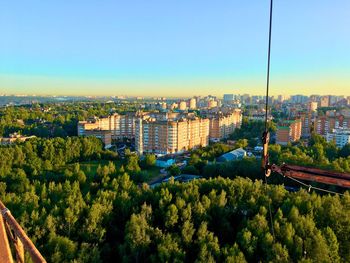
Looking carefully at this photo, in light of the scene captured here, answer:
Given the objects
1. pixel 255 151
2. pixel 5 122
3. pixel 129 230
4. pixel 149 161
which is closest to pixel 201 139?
pixel 255 151

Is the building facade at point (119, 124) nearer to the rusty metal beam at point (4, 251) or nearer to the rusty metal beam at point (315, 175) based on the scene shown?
the rusty metal beam at point (315, 175)

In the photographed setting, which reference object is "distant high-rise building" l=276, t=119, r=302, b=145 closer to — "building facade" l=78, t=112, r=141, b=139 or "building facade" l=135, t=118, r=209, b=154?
"building facade" l=135, t=118, r=209, b=154

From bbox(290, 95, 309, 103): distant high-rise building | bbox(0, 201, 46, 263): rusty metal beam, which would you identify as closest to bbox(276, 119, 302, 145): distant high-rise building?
bbox(0, 201, 46, 263): rusty metal beam

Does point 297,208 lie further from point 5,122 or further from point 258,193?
point 5,122

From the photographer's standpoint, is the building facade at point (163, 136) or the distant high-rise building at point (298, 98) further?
the distant high-rise building at point (298, 98)

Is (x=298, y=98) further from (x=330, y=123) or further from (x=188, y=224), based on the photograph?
(x=188, y=224)

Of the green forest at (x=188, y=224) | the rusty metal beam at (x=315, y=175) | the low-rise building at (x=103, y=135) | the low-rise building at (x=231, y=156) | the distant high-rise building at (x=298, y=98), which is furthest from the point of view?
the distant high-rise building at (x=298, y=98)

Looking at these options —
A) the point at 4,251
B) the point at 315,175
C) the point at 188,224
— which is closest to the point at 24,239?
the point at 4,251

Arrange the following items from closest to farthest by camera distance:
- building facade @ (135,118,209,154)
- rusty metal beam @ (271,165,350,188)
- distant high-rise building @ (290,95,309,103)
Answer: rusty metal beam @ (271,165,350,188), building facade @ (135,118,209,154), distant high-rise building @ (290,95,309,103)

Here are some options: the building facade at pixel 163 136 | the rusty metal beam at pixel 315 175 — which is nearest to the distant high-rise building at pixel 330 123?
the building facade at pixel 163 136

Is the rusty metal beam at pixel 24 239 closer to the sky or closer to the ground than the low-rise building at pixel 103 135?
closer to the sky

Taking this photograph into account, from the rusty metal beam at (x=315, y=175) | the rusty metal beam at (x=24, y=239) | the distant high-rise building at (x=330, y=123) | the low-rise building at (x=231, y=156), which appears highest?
the rusty metal beam at (x=315, y=175)
